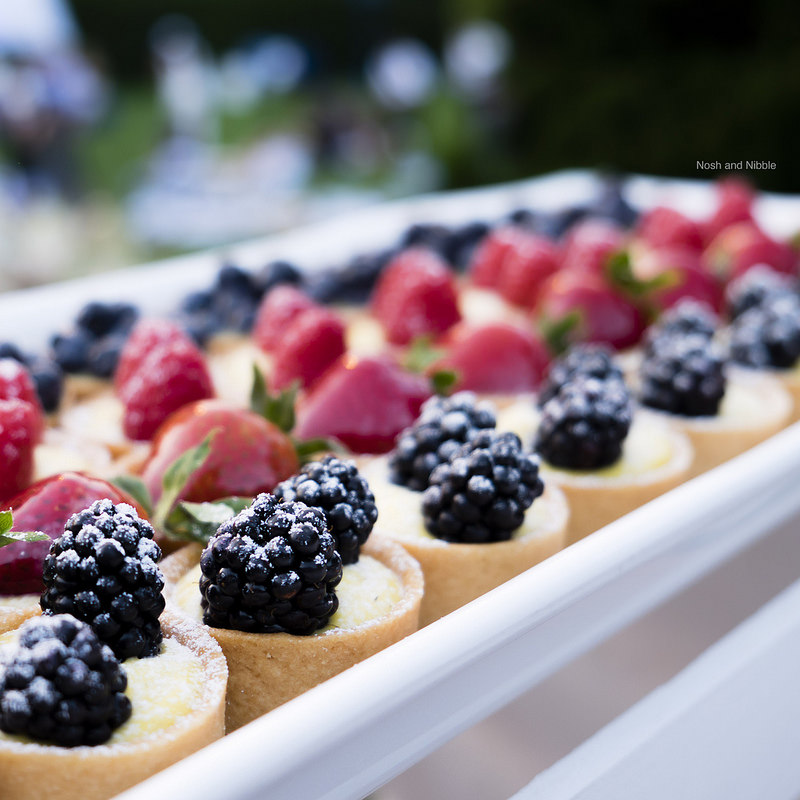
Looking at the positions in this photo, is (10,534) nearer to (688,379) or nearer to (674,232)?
(688,379)

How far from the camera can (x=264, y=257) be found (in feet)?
9.82

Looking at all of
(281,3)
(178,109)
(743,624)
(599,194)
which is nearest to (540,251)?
(599,194)

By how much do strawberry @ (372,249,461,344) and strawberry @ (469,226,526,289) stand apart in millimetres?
421

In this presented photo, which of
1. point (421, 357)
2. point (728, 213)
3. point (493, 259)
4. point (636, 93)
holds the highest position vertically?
point (421, 357)

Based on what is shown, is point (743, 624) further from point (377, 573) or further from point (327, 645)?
point (327, 645)

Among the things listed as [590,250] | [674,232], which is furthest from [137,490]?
[674,232]

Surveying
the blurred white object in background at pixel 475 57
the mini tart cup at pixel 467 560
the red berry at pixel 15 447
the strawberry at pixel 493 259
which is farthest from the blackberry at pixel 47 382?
the blurred white object in background at pixel 475 57

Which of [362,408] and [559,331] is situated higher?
[362,408]

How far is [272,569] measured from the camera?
1.05 meters

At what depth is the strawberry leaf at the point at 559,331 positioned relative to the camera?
2.26 metres

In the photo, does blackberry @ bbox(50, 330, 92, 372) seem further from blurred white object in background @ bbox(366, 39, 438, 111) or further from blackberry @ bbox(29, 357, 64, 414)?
blurred white object in background @ bbox(366, 39, 438, 111)

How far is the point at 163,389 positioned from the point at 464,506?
713 mm

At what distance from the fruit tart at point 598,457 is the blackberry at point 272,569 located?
64cm

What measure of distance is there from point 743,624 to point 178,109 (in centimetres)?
929
